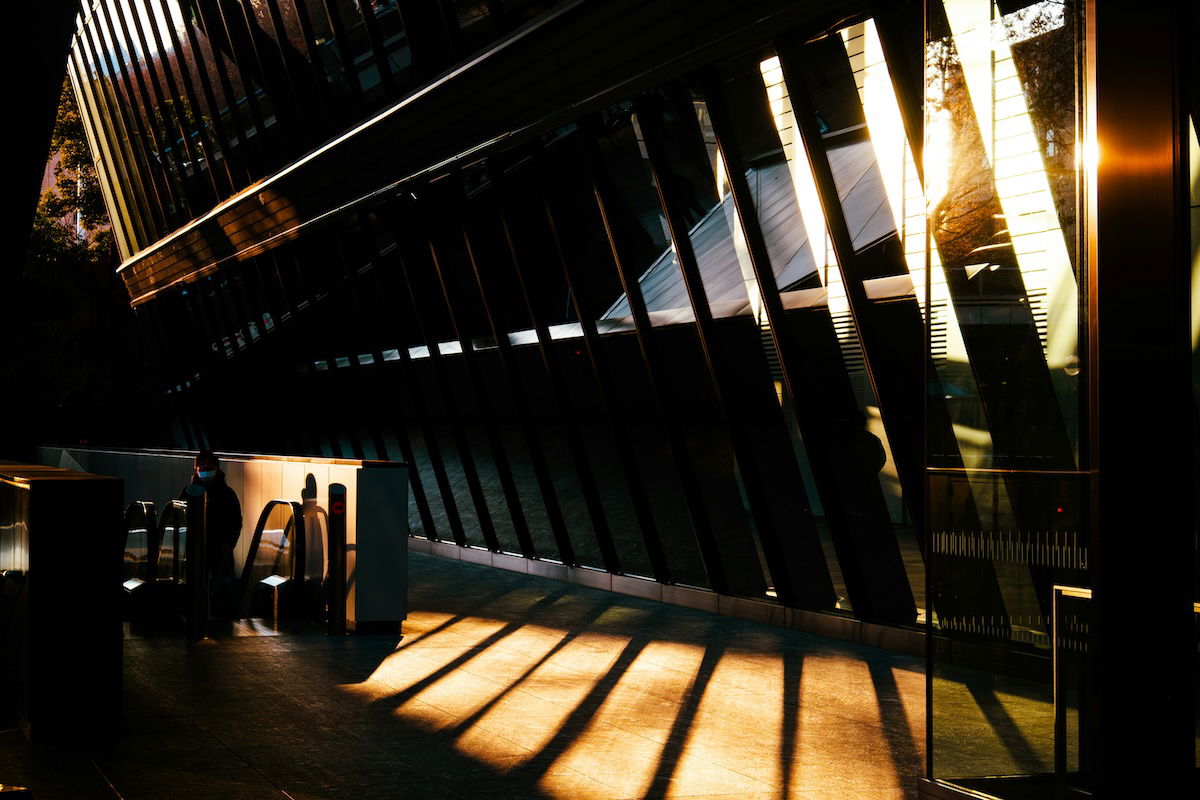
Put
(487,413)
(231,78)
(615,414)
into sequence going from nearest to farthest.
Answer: (615,414)
(487,413)
(231,78)

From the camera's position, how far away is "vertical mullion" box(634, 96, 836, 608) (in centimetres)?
1123

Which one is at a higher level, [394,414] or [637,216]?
[637,216]

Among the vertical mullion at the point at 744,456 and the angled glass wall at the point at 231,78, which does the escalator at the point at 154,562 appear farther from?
the angled glass wall at the point at 231,78

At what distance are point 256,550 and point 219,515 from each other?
0.53 meters

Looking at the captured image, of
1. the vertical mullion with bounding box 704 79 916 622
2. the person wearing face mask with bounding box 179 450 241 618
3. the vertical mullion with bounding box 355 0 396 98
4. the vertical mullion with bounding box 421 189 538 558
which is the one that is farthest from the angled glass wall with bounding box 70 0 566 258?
the person wearing face mask with bounding box 179 450 241 618

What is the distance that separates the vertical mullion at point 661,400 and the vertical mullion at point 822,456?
203 centimetres

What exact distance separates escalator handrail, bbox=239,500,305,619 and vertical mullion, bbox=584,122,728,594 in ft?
12.1

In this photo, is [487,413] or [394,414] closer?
[487,413]

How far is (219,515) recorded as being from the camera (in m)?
12.2

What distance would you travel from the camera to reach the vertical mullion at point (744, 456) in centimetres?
1123

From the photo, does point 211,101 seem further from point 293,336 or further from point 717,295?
point 717,295

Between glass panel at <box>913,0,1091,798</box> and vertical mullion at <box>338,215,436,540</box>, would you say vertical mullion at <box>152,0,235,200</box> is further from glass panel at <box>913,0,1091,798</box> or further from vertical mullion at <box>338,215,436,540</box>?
glass panel at <box>913,0,1091,798</box>

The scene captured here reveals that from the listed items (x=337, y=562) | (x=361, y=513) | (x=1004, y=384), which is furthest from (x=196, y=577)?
(x=1004, y=384)

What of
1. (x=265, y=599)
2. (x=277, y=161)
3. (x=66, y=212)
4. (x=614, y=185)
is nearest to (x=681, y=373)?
(x=614, y=185)
